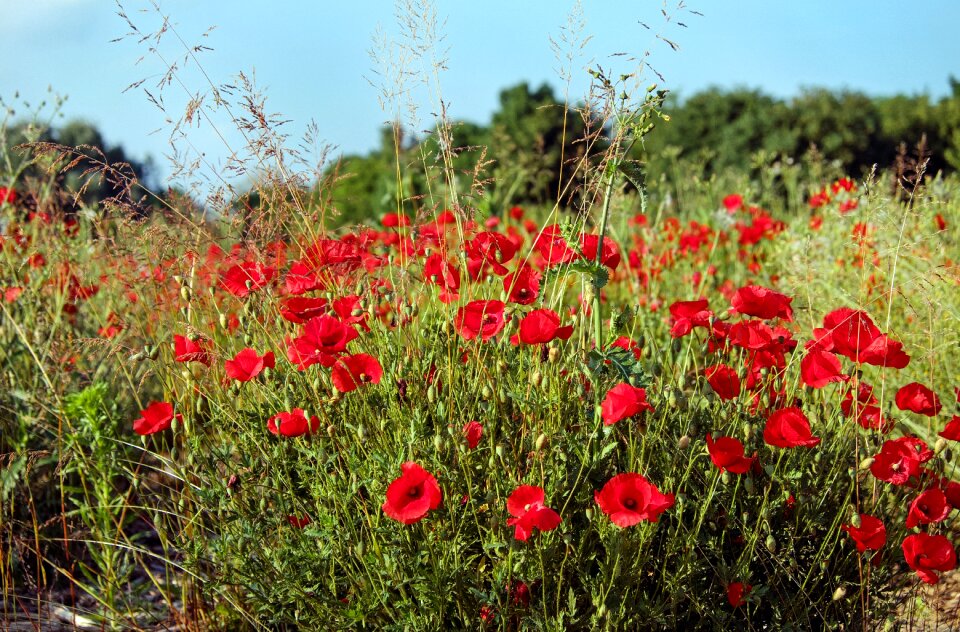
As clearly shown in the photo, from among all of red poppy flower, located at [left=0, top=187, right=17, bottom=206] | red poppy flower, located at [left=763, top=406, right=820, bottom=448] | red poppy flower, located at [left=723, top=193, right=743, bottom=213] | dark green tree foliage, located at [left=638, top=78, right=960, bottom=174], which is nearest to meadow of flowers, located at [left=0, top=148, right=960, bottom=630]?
red poppy flower, located at [left=763, top=406, right=820, bottom=448]

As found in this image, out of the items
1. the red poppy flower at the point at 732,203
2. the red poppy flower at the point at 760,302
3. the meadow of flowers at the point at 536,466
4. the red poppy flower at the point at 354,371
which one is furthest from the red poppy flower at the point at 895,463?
the red poppy flower at the point at 732,203

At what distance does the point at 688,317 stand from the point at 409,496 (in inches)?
31.9

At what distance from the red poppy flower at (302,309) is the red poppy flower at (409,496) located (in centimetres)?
50

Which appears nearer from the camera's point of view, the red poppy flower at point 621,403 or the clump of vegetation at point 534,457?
the red poppy flower at point 621,403

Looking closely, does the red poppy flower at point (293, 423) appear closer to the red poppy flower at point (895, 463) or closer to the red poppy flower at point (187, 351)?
the red poppy flower at point (187, 351)

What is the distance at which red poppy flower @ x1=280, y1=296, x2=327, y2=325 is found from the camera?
192cm

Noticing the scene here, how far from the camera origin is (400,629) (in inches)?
70.1

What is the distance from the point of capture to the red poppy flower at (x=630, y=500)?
1521 mm

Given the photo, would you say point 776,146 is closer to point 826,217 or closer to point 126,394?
point 826,217

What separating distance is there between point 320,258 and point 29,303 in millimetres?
1727

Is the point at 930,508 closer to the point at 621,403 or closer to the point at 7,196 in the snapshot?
the point at 621,403

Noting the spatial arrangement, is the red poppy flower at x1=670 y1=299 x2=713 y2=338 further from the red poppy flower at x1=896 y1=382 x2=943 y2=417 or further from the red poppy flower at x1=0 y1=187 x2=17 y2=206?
the red poppy flower at x1=0 y1=187 x2=17 y2=206

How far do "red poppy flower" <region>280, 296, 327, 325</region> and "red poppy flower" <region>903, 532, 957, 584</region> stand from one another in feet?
4.48

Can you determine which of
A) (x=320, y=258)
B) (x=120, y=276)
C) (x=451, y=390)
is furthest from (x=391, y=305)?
(x=120, y=276)
